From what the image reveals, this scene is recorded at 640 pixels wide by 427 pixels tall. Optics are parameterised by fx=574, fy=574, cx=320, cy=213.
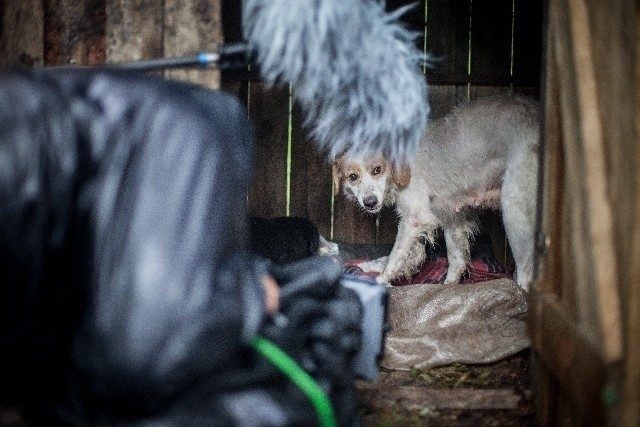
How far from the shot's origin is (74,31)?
7.71ft

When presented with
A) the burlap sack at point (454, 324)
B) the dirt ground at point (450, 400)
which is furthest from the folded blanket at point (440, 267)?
the dirt ground at point (450, 400)

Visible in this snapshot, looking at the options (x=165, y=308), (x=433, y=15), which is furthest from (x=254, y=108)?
(x=165, y=308)

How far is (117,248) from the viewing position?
1.19 meters

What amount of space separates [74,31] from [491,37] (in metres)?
4.20

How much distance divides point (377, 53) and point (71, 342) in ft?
4.19

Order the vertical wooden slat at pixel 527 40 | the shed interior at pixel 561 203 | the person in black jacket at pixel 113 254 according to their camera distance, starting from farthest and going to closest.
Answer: the vertical wooden slat at pixel 527 40
the shed interior at pixel 561 203
the person in black jacket at pixel 113 254

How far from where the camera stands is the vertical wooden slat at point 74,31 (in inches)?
92.2

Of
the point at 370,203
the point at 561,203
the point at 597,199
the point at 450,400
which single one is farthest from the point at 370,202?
the point at 597,199

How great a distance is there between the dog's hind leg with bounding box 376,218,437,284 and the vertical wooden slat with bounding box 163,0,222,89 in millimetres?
2997

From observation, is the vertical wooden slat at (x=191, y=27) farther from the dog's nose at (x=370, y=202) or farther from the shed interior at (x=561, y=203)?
the dog's nose at (x=370, y=202)

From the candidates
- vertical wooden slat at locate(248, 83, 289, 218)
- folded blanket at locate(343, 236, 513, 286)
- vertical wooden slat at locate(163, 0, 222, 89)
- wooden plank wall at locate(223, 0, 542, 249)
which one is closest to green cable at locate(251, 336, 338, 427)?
vertical wooden slat at locate(163, 0, 222, 89)

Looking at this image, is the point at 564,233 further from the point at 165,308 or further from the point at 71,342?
the point at 71,342

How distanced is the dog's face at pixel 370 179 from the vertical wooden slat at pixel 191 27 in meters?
2.65

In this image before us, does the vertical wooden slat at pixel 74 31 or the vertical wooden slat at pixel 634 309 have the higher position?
the vertical wooden slat at pixel 74 31
